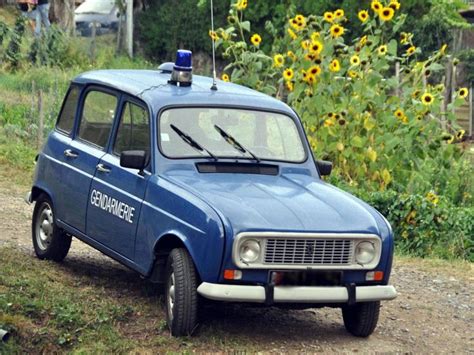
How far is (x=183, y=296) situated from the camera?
7602mm

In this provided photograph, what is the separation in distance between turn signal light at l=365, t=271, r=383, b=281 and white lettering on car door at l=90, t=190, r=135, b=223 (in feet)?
5.58

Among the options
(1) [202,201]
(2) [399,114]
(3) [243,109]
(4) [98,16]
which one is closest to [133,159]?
(1) [202,201]

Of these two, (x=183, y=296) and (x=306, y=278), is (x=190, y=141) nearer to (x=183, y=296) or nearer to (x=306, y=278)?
(x=183, y=296)

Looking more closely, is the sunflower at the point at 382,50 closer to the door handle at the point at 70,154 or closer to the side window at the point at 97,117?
the side window at the point at 97,117

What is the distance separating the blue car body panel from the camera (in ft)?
24.7

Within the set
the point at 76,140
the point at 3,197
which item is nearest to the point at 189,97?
the point at 76,140

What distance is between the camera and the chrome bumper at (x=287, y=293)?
7367 millimetres

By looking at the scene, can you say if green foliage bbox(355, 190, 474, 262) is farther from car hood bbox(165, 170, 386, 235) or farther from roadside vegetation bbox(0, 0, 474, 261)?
car hood bbox(165, 170, 386, 235)

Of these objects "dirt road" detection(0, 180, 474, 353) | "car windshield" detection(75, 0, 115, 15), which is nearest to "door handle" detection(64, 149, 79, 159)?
"dirt road" detection(0, 180, 474, 353)

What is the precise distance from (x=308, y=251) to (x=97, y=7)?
29037 millimetres

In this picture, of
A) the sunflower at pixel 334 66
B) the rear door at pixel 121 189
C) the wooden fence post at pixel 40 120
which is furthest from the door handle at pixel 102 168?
the wooden fence post at pixel 40 120

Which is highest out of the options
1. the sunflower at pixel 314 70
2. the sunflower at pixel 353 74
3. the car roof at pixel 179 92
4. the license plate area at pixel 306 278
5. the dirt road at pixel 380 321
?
the car roof at pixel 179 92

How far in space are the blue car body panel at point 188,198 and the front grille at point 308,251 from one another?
0.08 meters

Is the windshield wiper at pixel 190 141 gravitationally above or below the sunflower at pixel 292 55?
above
